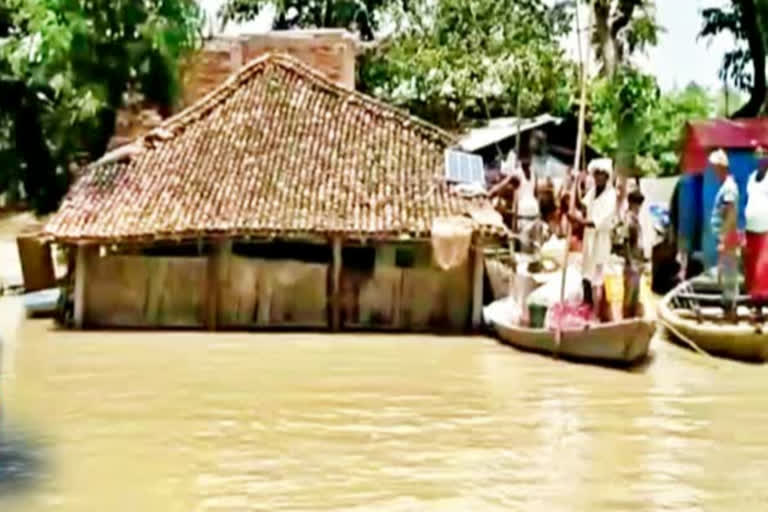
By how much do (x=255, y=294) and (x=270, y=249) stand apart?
29.3 inches

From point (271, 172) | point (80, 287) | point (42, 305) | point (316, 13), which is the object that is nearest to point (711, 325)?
point (271, 172)

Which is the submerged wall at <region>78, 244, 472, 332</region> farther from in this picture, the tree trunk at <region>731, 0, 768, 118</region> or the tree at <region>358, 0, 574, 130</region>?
the tree trunk at <region>731, 0, 768, 118</region>

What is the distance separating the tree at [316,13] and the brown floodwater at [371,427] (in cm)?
1537

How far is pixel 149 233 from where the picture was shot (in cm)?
1939

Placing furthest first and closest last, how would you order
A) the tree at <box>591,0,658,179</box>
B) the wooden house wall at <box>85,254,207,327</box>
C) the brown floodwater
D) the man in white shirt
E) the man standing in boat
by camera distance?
the tree at <box>591,0,658,179</box> < the wooden house wall at <box>85,254,207,327</box> < the man standing in boat < the man in white shirt < the brown floodwater

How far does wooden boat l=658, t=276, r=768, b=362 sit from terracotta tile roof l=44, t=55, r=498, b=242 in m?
3.69

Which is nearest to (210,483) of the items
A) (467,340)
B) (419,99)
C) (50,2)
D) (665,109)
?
(467,340)

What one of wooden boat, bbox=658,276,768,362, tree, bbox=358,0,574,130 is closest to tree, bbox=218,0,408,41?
tree, bbox=358,0,574,130

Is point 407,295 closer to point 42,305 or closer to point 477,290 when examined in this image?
point 477,290

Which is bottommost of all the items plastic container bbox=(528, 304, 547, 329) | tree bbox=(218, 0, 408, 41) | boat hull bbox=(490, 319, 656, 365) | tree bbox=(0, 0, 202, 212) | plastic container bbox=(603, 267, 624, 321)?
boat hull bbox=(490, 319, 656, 365)

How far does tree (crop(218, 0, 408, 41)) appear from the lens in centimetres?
3281

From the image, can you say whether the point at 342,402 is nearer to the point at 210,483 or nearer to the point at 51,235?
the point at 210,483

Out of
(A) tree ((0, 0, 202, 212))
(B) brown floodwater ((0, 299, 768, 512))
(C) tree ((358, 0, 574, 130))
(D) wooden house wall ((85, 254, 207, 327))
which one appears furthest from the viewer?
(C) tree ((358, 0, 574, 130))

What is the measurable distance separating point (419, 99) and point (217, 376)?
14628 mm
